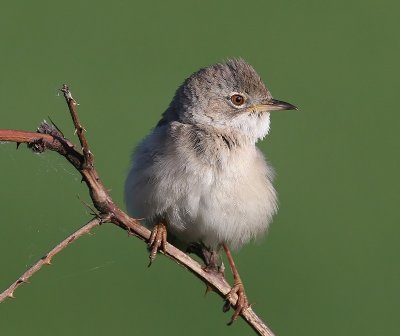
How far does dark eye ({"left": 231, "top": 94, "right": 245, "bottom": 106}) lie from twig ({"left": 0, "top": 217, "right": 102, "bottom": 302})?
8.59ft

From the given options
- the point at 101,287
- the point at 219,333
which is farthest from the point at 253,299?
the point at 101,287

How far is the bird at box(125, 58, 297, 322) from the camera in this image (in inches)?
192

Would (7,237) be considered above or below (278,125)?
below

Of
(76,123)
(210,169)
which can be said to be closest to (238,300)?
(210,169)

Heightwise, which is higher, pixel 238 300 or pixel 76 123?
pixel 76 123

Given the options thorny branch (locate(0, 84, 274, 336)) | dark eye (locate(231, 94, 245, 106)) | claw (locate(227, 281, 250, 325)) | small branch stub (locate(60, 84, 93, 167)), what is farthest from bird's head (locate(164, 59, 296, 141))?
small branch stub (locate(60, 84, 93, 167))

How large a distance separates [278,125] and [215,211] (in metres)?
4.06

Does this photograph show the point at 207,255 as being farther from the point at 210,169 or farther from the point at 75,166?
the point at 75,166

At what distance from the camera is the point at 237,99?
549cm

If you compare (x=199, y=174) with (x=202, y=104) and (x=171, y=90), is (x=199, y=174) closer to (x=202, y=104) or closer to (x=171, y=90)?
(x=202, y=104)

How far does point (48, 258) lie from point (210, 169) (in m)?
2.12

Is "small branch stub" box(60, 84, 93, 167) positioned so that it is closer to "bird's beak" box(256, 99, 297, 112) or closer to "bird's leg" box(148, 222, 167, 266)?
"bird's leg" box(148, 222, 167, 266)

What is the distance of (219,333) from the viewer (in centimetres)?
663

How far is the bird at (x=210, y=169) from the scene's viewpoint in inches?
192
